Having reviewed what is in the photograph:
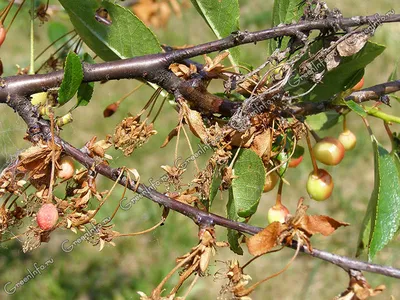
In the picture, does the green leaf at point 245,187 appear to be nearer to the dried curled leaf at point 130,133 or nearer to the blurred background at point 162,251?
the dried curled leaf at point 130,133

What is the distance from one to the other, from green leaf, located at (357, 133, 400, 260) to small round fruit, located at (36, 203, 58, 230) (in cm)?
55

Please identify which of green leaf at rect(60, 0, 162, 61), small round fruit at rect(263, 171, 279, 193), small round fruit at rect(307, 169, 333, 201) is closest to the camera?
Answer: green leaf at rect(60, 0, 162, 61)

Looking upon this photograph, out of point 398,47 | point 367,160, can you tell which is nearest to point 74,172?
point 367,160

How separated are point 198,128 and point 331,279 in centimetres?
232

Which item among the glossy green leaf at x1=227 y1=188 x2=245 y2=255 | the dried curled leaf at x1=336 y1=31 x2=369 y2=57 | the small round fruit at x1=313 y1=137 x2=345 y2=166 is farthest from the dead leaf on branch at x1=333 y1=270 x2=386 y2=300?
the small round fruit at x1=313 y1=137 x2=345 y2=166

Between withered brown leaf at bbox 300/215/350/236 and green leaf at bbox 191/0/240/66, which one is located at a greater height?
green leaf at bbox 191/0/240/66

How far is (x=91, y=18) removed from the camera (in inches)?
40.3

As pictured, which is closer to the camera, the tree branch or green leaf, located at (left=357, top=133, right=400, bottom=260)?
the tree branch

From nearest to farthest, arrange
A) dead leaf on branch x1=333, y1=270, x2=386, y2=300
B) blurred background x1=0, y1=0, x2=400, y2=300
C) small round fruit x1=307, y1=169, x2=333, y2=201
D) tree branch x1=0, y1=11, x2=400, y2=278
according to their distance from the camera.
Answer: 1. dead leaf on branch x1=333, y1=270, x2=386, y2=300
2. tree branch x1=0, y1=11, x2=400, y2=278
3. small round fruit x1=307, y1=169, x2=333, y2=201
4. blurred background x1=0, y1=0, x2=400, y2=300

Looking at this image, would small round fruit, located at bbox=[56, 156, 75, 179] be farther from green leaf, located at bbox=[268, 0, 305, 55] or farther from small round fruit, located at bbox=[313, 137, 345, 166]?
small round fruit, located at bbox=[313, 137, 345, 166]

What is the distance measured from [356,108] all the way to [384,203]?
22 cm

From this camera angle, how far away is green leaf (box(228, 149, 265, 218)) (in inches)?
35.9

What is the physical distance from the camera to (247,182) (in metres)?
0.94

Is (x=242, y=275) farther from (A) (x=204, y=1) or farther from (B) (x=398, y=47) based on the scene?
(B) (x=398, y=47)
